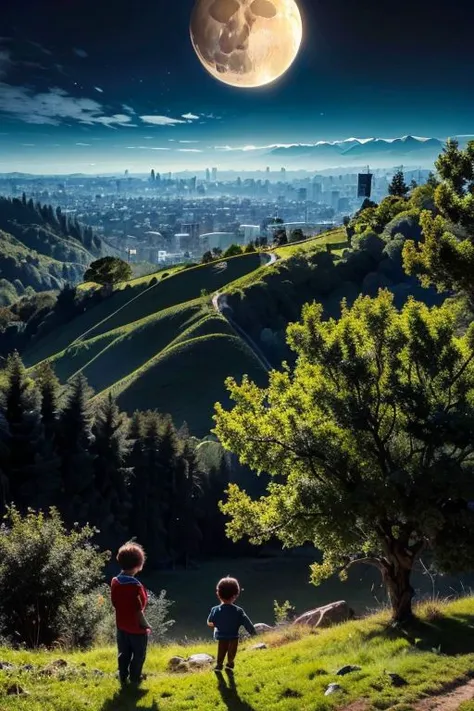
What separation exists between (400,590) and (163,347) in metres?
69.3

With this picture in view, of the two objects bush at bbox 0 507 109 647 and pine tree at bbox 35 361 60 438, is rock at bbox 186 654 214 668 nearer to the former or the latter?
bush at bbox 0 507 109 647

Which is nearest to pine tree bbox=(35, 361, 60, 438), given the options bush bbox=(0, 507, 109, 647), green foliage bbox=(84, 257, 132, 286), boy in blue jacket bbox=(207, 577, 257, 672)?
bush bbox=(0, 507, 109, 647)

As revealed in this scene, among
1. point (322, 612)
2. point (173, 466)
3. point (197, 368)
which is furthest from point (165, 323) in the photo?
point (322, 612)

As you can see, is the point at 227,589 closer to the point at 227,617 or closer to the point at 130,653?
the point at 227,617

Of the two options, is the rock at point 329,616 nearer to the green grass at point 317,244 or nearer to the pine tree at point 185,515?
the pine tree at point 185,515

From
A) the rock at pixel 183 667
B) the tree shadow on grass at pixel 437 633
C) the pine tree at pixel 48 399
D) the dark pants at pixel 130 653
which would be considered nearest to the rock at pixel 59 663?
the dark pants at pixel 130 653

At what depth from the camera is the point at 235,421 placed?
1435 cm

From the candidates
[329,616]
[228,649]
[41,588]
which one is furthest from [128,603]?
[329,616]

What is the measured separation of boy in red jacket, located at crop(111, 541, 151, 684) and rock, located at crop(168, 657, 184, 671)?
6.39 ft

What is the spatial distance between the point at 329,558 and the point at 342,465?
8.86ft

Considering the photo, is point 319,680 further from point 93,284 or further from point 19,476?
point 93,284

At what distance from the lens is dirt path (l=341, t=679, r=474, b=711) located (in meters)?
8.50

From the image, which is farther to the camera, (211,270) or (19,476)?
(211,270)

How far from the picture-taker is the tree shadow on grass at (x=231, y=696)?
850 centimetres
